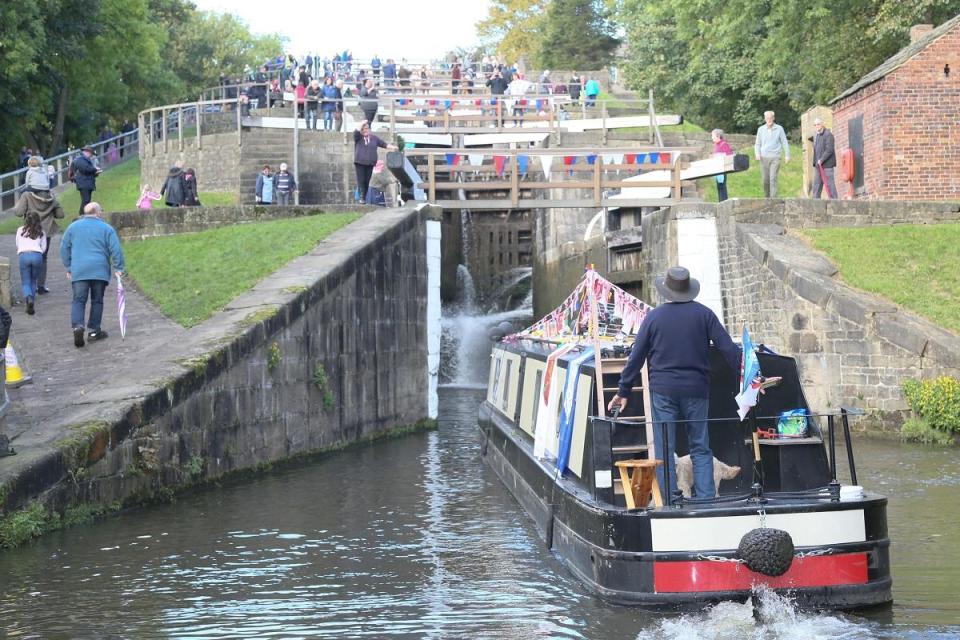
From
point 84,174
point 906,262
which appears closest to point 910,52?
point 906,262

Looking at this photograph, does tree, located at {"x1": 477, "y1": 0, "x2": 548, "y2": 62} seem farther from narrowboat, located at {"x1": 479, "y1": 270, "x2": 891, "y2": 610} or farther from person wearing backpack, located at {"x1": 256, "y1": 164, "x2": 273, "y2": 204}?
narrowboat, located at {"x1": 479, "y1": 270, "x2": 891, "y2": 610}

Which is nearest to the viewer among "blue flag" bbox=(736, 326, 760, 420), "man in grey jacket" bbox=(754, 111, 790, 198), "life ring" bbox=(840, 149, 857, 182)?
"blue flag" bbox=(736, 326, 760, 420)

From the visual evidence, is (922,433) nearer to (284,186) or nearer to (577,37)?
(284,186)

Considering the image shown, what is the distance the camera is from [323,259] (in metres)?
16.5

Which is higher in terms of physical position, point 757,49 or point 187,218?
point 757,49

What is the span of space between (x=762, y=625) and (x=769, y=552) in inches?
16.7

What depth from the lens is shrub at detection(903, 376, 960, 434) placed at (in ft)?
52.5

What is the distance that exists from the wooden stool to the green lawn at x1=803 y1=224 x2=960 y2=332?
10.4 meters

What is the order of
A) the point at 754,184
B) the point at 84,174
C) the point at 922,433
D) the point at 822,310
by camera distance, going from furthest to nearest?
the point at 754,184 → the point at 84,174 → the point at 822,310 → the point at 922,433

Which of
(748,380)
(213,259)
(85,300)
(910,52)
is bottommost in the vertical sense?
(748,380)

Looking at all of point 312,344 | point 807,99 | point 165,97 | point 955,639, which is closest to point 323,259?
point 312,344

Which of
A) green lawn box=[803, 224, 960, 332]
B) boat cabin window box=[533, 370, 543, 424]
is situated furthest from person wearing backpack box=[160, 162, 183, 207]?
boat cabin window box=[533, 370, 543, 424]

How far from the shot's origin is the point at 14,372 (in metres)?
12.4

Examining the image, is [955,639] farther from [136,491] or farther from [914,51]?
[914,51]
